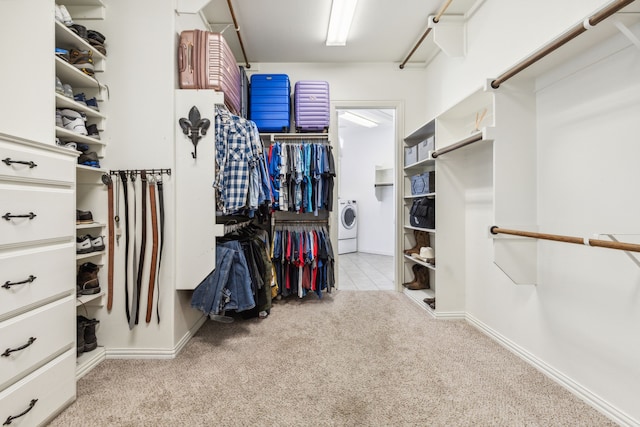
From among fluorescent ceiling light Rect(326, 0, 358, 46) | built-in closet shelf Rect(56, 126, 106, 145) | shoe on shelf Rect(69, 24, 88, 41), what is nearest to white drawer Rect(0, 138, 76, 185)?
built-in closet shelf Rect(56, 126, 106, 145)

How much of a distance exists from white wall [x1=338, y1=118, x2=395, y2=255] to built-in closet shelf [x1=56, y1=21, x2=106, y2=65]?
187 inches

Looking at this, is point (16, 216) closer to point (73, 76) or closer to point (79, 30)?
point (73, 76)

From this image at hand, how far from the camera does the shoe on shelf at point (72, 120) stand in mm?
1588

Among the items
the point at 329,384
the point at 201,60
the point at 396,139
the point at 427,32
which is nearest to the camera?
the point at 329,384

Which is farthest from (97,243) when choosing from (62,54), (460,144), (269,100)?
(460,144)

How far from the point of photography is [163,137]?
1793mm

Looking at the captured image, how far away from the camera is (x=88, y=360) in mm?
1653

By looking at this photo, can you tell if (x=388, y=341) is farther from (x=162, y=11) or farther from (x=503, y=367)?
(x=162, y=11)

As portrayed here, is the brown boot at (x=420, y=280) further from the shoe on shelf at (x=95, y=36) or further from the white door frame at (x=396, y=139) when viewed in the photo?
the shoe on shelf at (x=95, y=36)

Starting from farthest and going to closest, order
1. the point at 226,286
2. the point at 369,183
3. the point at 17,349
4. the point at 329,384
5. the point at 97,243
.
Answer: the point at 369,183 < the point at 226,286 < the point at 97,243 < the point at 329,384 < the point at 17,349

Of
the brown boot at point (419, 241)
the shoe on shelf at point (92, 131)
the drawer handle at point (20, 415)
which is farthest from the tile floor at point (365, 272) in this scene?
the shoe on shelf at point (92, 131)

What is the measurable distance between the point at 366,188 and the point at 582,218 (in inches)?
195

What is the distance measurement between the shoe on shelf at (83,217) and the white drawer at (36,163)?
42cm

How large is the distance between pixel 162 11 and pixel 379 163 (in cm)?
483
